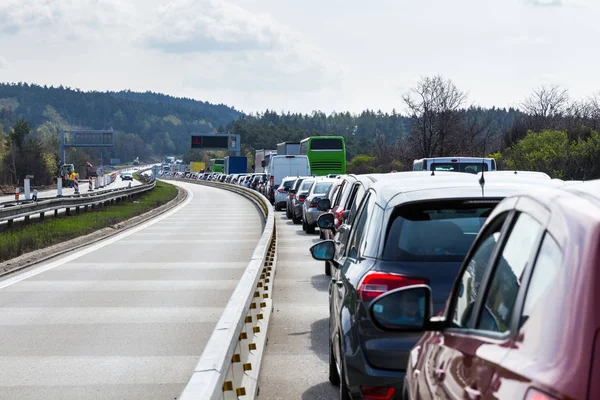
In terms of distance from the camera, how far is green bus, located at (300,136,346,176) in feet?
190

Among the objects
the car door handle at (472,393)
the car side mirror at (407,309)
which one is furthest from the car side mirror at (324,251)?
the car door handle at (472,393)

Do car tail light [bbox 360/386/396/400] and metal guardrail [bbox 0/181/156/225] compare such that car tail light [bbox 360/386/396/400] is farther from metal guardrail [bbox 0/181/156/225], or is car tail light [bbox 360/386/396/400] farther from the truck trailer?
the truck trailer

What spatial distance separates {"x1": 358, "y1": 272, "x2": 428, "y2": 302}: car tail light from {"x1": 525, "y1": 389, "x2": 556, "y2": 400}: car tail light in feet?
11.9

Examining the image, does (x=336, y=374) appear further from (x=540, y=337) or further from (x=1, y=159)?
(x=1, y=159)

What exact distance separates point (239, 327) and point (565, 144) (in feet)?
118

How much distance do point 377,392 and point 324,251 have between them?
109 inches

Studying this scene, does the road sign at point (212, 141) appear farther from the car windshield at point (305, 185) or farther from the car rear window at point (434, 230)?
the car rear window at point (434, 230)

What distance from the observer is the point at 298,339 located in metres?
10.4

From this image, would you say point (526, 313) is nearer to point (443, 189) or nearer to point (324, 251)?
point (443, 189)

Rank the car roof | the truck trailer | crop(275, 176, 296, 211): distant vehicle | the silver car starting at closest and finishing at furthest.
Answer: the car roof < the silver car < crop(275, 176, 296, 211): distant vehicle < the truck trailer

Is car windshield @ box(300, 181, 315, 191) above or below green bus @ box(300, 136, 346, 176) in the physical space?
above

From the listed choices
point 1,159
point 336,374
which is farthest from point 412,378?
point 1,159

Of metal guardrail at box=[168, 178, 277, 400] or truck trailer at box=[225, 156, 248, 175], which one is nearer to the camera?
metal guardrail at box=[168, 178, 277, 400]

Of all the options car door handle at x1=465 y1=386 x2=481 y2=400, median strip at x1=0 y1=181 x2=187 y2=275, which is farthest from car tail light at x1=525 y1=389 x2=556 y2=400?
median strip at x1=0 y1=181 x2=187 y2=275
